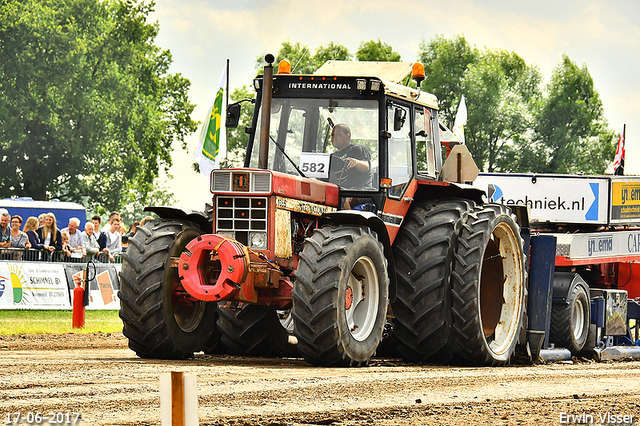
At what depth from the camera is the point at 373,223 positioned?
9.80 meters

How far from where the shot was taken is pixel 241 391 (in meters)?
7.13

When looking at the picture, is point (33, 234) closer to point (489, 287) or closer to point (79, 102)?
point (489, 287)

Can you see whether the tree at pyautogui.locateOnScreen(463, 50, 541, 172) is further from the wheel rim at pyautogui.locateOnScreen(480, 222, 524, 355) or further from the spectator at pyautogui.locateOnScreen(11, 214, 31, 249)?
the wheel rim at pyautogui.locateOnScreen(480, 222, 524, 355)

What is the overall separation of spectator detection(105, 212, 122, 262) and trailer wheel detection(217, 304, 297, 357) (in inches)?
404

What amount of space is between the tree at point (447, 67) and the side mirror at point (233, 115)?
4946 cm

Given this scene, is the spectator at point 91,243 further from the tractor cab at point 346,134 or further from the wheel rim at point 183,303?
the wheel rim at point 183,303

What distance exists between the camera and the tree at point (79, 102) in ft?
153

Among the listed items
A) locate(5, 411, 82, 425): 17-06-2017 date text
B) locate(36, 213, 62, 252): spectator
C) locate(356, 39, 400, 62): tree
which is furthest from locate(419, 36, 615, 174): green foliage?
locate(5, 411, 82, 425): 17-06-2017 date text

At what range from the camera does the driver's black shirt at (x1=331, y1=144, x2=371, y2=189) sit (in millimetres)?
10539

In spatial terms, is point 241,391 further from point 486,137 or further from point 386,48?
point 486,137

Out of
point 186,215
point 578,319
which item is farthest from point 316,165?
point 578,319

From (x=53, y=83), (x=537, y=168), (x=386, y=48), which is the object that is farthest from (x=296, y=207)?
(x=537, y=168)

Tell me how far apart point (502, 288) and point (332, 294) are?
11.3 feet

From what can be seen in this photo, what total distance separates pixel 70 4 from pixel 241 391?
45.0m
